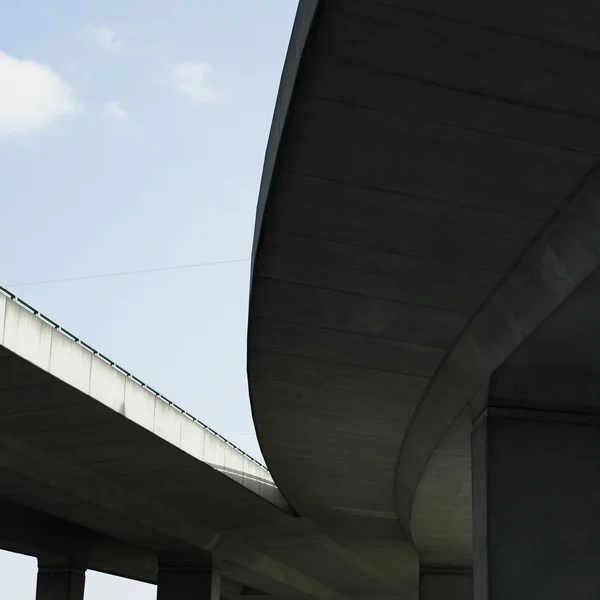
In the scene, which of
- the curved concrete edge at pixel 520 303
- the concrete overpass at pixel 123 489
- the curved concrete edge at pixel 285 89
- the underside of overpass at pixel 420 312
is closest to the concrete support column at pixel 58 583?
the concrete overpass at pixel 123 489

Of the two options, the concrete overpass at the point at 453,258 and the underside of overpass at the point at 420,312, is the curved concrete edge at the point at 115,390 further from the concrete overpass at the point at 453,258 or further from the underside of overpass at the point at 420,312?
the concrete overpass at the point at 453,258

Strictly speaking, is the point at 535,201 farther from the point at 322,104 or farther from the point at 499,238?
the point at 322,104

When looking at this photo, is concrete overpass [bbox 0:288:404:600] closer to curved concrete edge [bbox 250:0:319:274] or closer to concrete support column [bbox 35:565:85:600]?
concrete support column [bbox 35:565:85:600]

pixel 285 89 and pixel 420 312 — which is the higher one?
pixel 285 89

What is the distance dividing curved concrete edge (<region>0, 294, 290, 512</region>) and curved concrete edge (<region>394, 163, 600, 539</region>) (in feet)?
23.1

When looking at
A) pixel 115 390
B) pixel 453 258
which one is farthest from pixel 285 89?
pixel 115 390

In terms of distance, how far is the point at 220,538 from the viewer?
3756cm

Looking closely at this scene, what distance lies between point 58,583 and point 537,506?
33.2 meters

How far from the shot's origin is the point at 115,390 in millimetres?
22984

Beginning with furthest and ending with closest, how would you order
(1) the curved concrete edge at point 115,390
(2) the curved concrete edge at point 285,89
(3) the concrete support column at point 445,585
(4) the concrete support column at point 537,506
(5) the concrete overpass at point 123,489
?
(3) the concrete support column at point 445,585
(5) the concrete overpass at point 123,489
(1) the curved concrete edge at point 115,390
(4) the concrete support column at point 537,506
(2) the curved concrete edge at point 285,89

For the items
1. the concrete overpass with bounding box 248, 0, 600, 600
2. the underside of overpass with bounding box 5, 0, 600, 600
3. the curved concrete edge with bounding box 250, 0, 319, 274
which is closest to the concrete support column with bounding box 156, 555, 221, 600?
the underside of overpass with bounding box 5, 0, 600, 600

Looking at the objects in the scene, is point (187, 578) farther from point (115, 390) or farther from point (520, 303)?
point (520, 303)

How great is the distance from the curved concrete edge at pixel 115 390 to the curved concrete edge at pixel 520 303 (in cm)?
704

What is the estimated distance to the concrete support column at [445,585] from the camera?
34344 millimetres
